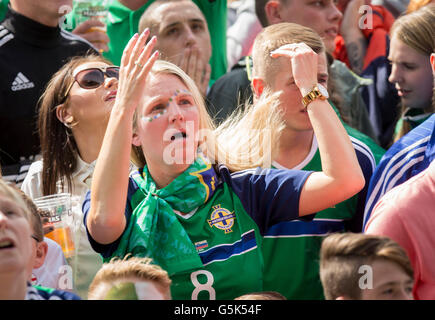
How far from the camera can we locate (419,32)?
12.6 ft

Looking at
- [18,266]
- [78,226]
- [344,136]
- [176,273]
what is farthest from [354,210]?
[18,266]

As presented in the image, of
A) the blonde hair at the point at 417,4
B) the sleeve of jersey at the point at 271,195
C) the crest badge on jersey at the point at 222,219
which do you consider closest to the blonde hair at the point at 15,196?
the crest badge on jersey at the point at 222,219

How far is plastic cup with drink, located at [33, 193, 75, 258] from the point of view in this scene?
3100mm

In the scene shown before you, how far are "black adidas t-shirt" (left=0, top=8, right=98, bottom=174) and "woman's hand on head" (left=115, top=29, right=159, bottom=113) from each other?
123 centimetres

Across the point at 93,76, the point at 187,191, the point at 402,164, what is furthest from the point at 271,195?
the point at 93,76

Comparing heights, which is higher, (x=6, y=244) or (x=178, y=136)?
(x=178, y=136)

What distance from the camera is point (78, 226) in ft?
10.5

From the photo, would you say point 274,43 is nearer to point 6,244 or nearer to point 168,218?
point 168,218

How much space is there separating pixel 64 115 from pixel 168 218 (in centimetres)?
107

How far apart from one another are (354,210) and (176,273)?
925mm

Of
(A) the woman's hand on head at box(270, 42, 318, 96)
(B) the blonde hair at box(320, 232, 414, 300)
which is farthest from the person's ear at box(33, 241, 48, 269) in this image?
(A) the woman's hand on head at box(270, 42, 318, 96)

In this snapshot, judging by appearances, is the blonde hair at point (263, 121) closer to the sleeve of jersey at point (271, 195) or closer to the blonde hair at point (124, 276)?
the sleeve of jersey at point (271, 195)

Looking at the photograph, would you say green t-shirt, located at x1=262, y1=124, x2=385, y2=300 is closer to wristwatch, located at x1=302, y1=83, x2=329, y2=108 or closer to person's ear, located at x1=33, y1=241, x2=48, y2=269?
wristwatch, located at x1=302, y1=83, x2=329, y2=108
